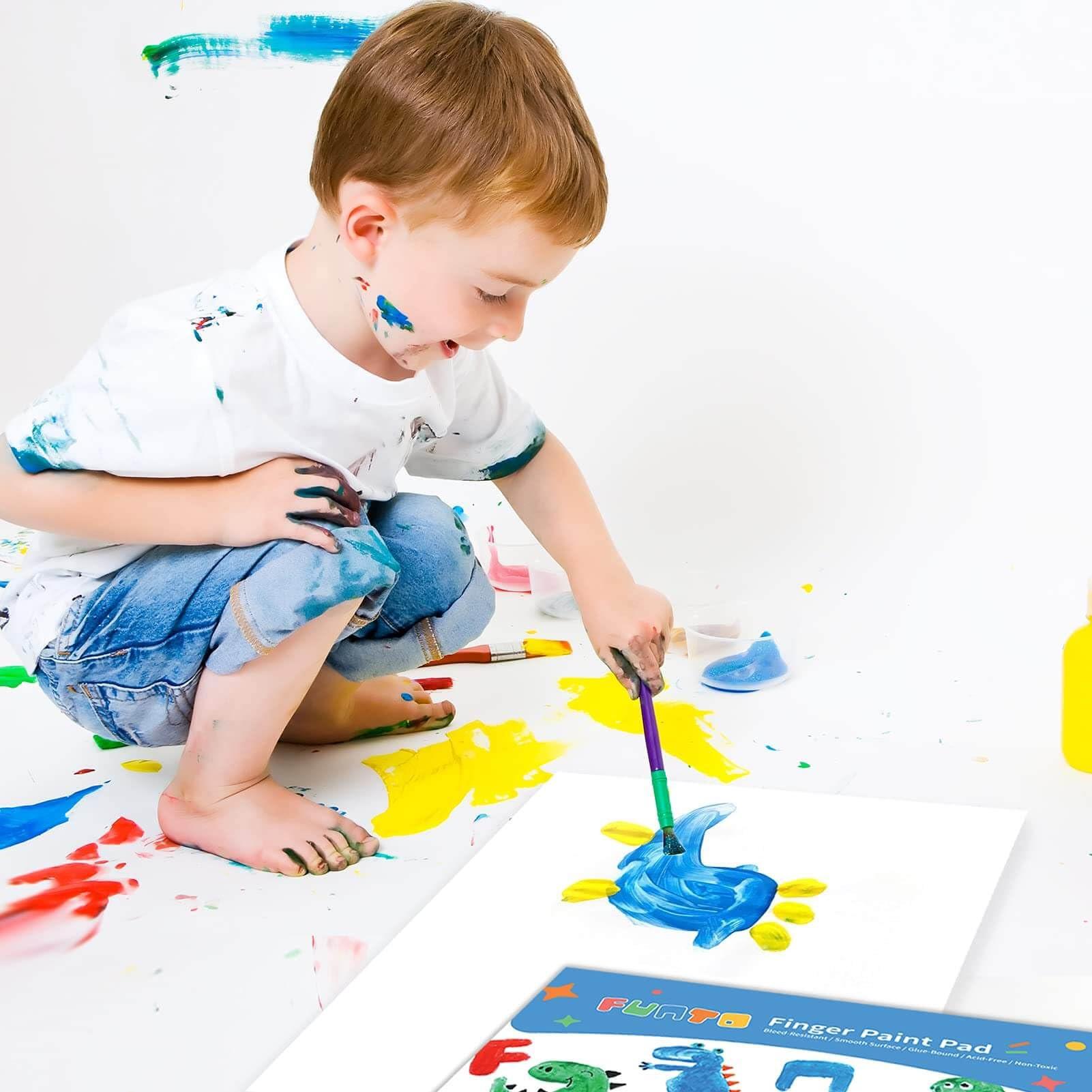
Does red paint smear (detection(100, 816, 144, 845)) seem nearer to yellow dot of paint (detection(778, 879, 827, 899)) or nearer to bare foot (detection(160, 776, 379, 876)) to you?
bare foot (detection(160, 776, 379, 876))

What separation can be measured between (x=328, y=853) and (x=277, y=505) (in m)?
0.29

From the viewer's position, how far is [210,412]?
1188 mm

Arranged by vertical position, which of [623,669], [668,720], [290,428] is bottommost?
[668,720]

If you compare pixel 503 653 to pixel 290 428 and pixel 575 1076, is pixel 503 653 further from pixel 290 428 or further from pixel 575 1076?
pixel 575 1076

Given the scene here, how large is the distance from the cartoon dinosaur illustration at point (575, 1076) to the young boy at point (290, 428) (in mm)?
365

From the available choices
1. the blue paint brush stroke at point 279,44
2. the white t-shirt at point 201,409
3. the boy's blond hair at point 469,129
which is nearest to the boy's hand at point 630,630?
the white t-shirt at point 201,409

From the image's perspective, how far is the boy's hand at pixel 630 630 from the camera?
128cm

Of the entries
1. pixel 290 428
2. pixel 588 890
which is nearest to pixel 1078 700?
pixel 588 890

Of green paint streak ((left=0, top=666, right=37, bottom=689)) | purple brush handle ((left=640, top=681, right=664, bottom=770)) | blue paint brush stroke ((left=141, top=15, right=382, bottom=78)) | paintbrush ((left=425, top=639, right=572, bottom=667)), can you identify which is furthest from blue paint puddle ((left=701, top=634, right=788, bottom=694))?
blue paint brush stroke ((left=141, top=15, right=382, bottom=78))

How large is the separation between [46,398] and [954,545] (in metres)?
1.12

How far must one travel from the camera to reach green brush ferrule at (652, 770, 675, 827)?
3.79 ft

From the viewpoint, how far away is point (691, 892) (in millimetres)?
1083

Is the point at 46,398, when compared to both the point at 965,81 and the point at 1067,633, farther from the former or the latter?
the point at 965,81

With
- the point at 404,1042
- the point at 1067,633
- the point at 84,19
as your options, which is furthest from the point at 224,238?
the point at 404,1042
